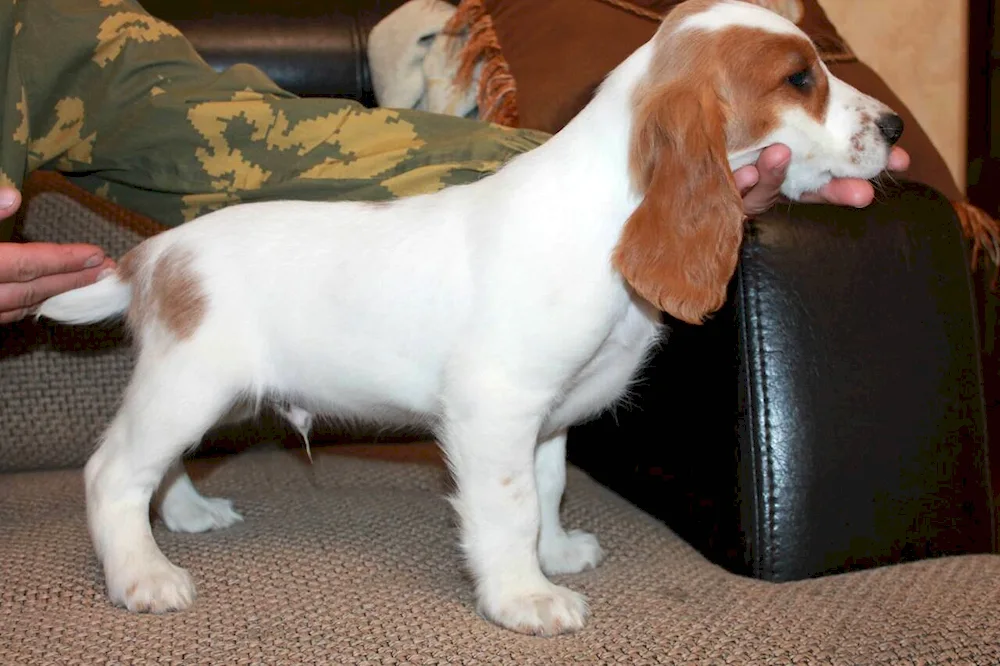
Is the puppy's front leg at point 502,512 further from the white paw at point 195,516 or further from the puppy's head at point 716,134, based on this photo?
the white paw at point 195,516

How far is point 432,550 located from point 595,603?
11.3 inches

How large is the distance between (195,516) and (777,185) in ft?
3.36

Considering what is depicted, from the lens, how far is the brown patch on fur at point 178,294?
1.48 m

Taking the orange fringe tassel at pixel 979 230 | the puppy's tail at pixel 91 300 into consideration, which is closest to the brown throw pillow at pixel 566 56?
the orange fringe tassel at pixel 979 230

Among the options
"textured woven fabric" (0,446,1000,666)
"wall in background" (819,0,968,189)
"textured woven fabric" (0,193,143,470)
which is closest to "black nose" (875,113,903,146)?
"textured woven fabric" (0,446,1000,666)

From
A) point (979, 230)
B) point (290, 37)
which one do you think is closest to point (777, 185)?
point (979, 230)

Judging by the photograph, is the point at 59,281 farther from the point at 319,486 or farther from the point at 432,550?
the point at 432,550

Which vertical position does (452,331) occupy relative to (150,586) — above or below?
above

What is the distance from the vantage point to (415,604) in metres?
1.37

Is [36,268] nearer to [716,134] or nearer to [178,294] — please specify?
[178,294]

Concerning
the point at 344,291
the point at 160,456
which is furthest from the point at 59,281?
the point at 344,291

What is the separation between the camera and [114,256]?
2184mm

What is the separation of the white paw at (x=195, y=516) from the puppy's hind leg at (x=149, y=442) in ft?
0.70

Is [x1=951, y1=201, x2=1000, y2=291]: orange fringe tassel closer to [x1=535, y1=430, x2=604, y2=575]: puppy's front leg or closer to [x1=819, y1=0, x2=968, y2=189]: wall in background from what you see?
[x1=535, y1=430, x2=604, y2=575]: puppy's front leg
